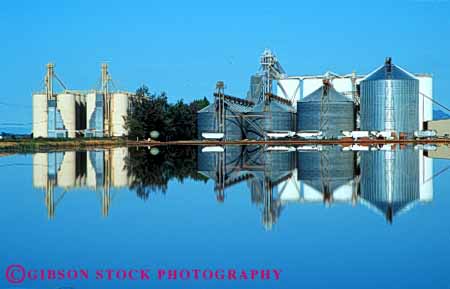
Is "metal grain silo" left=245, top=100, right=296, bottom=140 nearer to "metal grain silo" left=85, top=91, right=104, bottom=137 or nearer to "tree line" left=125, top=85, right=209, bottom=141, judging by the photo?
"tree line" left=125, top=85, right=209, bottom=141

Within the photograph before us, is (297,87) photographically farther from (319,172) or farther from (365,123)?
(319,172)

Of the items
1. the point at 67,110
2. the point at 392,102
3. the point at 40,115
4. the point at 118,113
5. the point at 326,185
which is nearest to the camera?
the point at 326,185

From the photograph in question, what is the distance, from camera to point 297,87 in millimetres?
80562

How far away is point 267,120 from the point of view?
66.2 metres

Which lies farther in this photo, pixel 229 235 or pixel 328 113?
pixel 328 113

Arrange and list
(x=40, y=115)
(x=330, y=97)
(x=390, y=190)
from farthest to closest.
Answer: (x=330, y=97) < (x=40, y=115) < (x=390, y=190)

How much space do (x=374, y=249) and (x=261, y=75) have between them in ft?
240

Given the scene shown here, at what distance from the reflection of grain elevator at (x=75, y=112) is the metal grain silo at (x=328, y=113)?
20.1 meters

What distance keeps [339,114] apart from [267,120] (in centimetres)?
787

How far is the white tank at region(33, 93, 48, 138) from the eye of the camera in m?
65.9

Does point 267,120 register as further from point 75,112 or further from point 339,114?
point 75,112

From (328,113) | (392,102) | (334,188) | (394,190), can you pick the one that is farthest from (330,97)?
(394,190)

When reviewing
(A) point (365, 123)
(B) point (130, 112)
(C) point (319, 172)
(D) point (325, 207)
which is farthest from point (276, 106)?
(D) point (325, 207)

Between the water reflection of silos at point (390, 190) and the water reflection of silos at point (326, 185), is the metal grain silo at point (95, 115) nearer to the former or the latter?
the water reflection of silos at point (326, 185)
